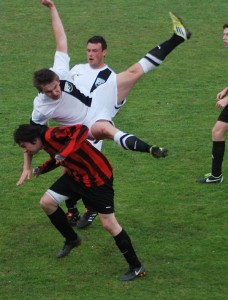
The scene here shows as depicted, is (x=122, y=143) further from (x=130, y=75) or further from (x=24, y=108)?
(x=24, y=108)

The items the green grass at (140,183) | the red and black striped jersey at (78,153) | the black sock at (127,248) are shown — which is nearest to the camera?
the red and black striped jersey at (78,153)

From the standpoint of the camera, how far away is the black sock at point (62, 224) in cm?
937

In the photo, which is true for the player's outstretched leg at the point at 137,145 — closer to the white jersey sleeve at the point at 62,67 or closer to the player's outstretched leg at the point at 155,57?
the white jersey sleeve at the point at 62,67

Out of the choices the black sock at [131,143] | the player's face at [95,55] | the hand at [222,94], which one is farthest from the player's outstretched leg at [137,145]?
the hand at [222,94]

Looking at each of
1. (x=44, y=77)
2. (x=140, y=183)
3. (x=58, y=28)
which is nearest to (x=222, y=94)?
(x=140, y=183)

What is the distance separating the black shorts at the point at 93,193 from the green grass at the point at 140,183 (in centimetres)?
79

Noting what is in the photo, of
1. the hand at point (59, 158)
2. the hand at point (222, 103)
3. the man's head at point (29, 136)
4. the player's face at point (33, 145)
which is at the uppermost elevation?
the man's head at point (29, 136)

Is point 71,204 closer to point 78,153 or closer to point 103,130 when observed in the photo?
point 103,130

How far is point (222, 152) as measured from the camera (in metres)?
11.9

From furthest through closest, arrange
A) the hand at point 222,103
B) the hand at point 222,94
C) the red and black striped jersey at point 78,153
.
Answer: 1. the hand at point 222,94
2. the hand at point 222,103
3. the red and black striped jersey at point 78,153

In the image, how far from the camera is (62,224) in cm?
943

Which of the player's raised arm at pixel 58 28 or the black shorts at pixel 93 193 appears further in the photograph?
the player's raised arm at pixel 58 28

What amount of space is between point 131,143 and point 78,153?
58cm

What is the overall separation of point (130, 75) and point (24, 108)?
516 cm
